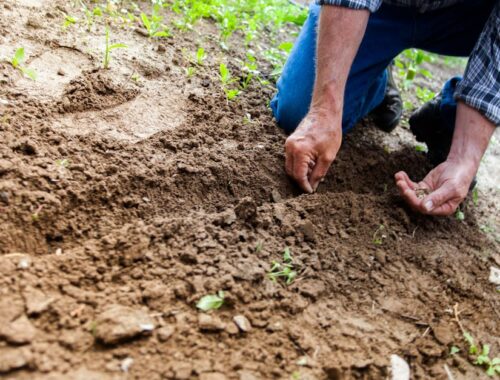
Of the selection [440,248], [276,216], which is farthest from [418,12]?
[276,216]

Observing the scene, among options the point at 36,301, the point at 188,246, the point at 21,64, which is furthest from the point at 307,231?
the point at 21,64

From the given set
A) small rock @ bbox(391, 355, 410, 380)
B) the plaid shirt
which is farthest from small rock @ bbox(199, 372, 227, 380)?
the plaid shirt

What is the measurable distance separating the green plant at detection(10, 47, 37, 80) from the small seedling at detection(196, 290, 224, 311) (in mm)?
1213

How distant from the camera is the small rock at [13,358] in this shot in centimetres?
106

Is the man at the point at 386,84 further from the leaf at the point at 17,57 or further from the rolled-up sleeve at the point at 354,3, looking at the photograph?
the leaf at the point at 17,57

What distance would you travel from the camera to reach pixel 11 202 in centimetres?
146

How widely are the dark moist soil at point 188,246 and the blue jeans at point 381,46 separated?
0.56ft

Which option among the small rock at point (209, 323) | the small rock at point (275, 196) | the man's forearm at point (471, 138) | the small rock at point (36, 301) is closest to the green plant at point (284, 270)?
the small rock at point (209, 323)

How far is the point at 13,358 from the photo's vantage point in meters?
1.08

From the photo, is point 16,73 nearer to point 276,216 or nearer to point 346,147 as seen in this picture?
point 276,216

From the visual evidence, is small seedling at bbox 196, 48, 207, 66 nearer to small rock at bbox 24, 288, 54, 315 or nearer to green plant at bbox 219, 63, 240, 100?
green plant at bbox 219, 63, 240, 100

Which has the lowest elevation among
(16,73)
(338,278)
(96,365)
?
(96,365)

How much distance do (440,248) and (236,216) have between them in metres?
0.85

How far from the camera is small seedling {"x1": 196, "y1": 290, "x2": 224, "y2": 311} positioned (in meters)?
1.32
